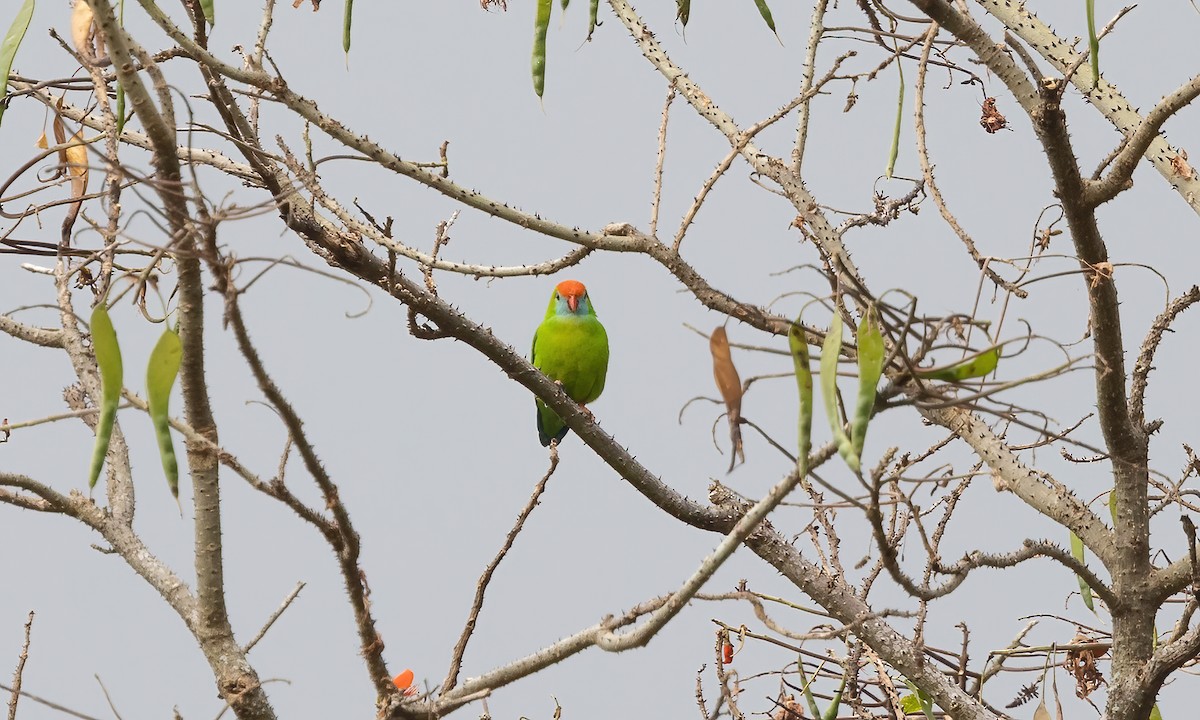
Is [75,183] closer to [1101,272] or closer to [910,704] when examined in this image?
[1101,272]

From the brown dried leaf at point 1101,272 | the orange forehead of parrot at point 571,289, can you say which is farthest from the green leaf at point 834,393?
the orange forehead of parrot at point 571,289

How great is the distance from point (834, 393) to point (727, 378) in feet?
0.52

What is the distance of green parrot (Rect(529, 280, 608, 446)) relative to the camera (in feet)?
13.9

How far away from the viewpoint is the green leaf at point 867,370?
1.12 meters

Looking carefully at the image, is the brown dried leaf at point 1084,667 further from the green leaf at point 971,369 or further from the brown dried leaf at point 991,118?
the green leaf at point 971,369

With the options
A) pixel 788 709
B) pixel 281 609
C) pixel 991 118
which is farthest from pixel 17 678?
pixel 991 118

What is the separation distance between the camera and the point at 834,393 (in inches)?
43.9

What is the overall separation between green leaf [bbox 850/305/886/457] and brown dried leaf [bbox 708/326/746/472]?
0.13m

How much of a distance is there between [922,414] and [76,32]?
1755 mm

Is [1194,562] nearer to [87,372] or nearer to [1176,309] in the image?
[1176,309]

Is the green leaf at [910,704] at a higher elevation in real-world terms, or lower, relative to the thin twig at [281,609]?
lower

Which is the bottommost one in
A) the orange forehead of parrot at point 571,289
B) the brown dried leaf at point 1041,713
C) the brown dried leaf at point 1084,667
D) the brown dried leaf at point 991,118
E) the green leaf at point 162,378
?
the brown dried leaf at point 1041,713

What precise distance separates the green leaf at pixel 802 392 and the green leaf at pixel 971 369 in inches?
6.0

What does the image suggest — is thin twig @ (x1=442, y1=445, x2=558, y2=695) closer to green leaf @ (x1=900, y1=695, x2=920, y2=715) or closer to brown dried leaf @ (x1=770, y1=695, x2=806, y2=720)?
brown dried leaf @ (x1=770, y1=695, x2=806, y2=720)
